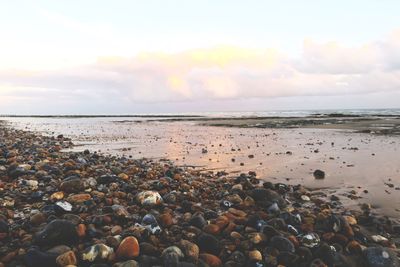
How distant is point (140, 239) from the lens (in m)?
5.36

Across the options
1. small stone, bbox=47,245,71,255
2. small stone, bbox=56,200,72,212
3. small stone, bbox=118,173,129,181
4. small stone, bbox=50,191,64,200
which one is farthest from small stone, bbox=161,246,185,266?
small stone, bbox=118,173,129,181

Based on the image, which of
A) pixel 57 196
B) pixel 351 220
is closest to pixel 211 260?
pixel 351 220

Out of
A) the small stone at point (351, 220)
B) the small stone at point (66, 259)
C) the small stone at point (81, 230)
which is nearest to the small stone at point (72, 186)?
the small stone at point (81, 230)

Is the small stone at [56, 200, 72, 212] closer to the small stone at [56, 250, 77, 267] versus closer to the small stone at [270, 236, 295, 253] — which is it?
the small stone at [56, 250, 77, 267]

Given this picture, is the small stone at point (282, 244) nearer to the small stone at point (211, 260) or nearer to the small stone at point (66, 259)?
the small stone at point (211, 260)

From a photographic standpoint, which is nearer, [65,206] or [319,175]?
[65,206]

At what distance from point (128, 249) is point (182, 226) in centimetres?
145

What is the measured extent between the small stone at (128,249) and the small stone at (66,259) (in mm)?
584

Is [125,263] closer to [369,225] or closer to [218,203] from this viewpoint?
[218,203]

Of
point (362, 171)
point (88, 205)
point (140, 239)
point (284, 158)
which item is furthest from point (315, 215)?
point (284, 158)

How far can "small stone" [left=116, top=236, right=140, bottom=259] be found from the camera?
15.5 feet

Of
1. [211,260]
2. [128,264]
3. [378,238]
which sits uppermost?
[128,264]

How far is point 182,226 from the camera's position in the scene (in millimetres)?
6059

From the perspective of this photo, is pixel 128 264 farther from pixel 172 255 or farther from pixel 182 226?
pixel 182 226
